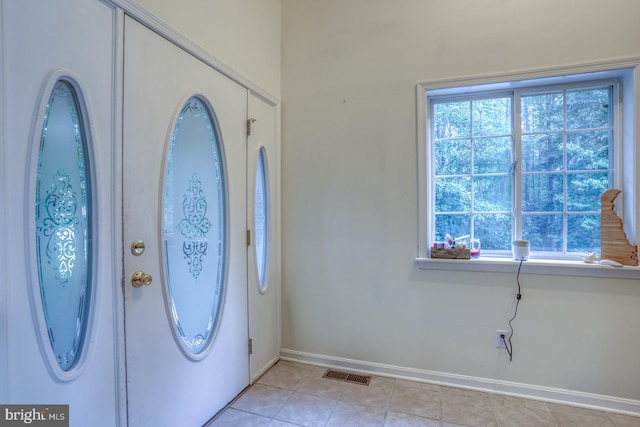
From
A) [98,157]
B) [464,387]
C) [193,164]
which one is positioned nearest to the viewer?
[98,157]

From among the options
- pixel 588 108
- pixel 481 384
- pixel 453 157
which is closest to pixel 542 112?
pixel 588 108

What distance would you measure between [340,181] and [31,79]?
1.86 m

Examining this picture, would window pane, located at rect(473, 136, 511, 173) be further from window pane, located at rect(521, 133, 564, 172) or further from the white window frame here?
the white window frame

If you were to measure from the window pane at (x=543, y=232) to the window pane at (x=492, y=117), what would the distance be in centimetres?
67

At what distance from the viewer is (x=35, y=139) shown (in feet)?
3.51

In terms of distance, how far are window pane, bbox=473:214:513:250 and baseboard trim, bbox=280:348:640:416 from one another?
0.95 m

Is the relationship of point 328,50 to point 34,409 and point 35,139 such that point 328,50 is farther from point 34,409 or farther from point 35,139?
point 34,409

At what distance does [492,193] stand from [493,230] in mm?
280

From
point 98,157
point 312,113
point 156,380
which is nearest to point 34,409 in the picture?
point 156,380

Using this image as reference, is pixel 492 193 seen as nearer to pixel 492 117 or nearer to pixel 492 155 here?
pixel 492 155

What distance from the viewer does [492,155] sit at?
7.69ft

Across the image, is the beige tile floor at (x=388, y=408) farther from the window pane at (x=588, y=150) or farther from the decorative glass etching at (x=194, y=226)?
the window pane at (x=588, y=150)

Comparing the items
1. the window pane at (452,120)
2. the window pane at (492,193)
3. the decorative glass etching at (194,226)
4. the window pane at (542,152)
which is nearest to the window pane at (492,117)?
the window pane at (452,120)

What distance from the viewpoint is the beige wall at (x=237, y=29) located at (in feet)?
5.40
